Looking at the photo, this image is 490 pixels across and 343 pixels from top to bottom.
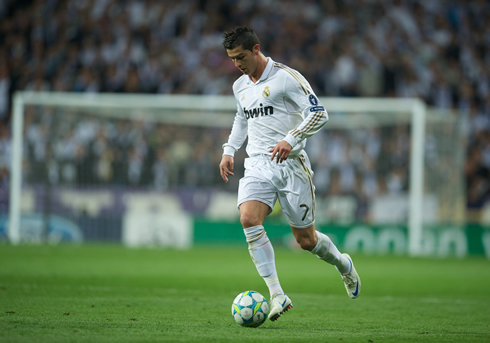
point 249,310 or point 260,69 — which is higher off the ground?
point 260,69

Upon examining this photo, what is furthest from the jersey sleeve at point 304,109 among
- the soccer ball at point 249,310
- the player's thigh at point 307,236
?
the soccer ball at point 249,310

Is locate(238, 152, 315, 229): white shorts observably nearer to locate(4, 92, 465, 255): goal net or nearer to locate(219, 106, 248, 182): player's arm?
locate(219, 106, 248, 182): player's arm

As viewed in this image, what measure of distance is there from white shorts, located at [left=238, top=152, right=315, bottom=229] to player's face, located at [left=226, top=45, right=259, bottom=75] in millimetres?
747

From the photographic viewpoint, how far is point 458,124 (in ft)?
54.5

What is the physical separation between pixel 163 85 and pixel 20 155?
17.7ft

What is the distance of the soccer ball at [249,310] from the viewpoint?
4.89 metres

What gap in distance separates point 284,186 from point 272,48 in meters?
15.2

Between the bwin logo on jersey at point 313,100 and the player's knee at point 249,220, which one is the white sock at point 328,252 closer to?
the player's knee at point 249,220

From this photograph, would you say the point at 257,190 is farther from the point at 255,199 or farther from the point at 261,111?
the point at 261,111

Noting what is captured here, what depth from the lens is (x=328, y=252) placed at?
19.1 ft

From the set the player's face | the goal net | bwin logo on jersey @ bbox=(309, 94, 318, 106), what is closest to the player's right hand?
the player's face

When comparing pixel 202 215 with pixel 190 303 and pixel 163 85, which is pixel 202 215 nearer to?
pixel 163 85

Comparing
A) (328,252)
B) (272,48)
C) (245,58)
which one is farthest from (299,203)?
(272,48)

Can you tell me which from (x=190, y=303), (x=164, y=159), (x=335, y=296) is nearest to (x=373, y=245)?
(x=164, y=159)
